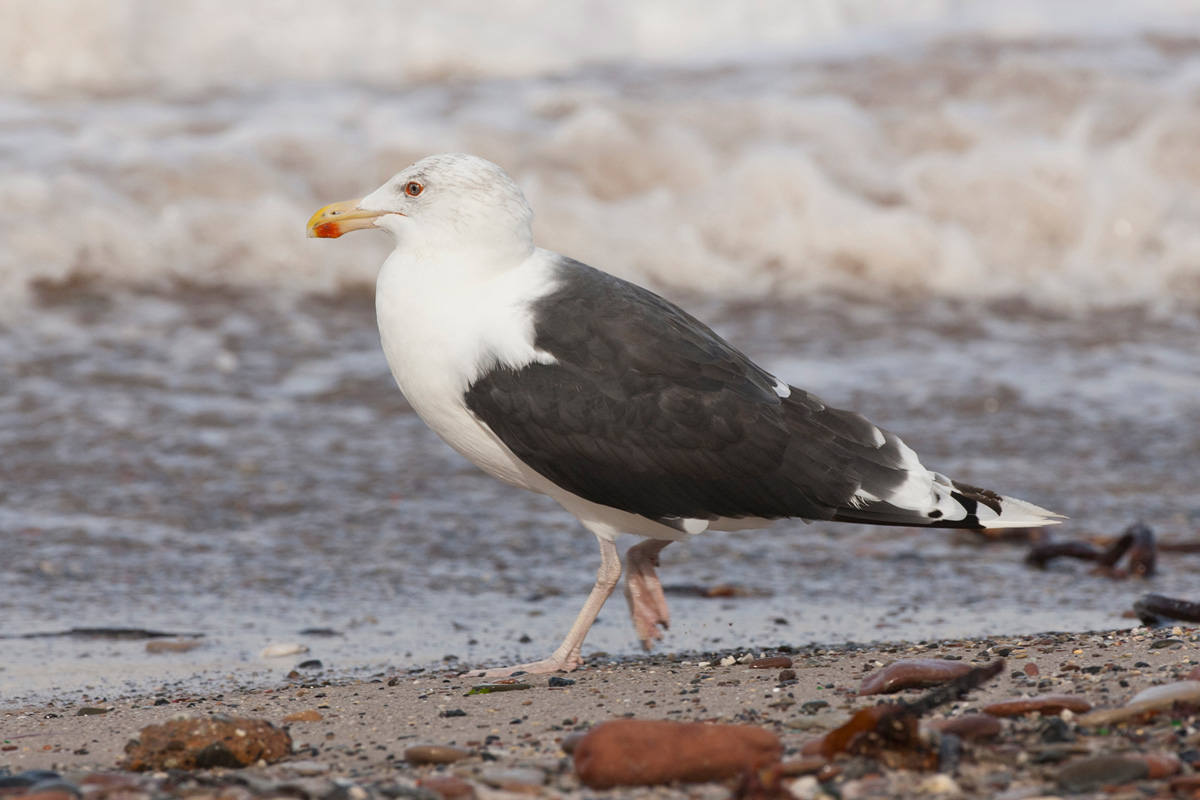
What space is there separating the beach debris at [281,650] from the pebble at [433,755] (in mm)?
1499

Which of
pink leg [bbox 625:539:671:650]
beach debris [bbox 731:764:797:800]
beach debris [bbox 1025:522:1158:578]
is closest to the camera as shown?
beach debris [bbox 731:764:797:800]

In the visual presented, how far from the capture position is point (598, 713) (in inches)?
124

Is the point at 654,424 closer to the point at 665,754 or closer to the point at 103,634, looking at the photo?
the point at 665,754

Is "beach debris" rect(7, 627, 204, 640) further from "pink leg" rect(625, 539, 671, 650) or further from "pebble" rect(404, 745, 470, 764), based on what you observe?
"pebble" rect(404, 745, 470, 764)

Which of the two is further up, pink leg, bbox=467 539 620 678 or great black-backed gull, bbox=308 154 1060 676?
great black-backed gull, bbox=308 154 1060 676

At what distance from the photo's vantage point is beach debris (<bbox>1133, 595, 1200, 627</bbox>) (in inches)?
157

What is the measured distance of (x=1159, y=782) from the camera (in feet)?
7.88

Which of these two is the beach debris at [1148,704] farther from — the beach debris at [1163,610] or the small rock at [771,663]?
the beach debris at [1163,610]

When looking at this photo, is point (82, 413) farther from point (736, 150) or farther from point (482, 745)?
Result: point (736, 150)

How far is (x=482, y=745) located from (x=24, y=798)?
90 centimetres

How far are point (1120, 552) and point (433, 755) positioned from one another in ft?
10.5

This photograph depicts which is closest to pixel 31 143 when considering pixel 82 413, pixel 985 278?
pixel 82 413

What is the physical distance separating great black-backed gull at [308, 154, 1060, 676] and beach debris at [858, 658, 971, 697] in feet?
2.48

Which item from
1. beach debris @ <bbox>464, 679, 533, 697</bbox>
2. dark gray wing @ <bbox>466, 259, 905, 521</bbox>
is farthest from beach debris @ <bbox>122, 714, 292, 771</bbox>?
dark gray wing @ <bbox>466, 259, 905, 521</bbox>
